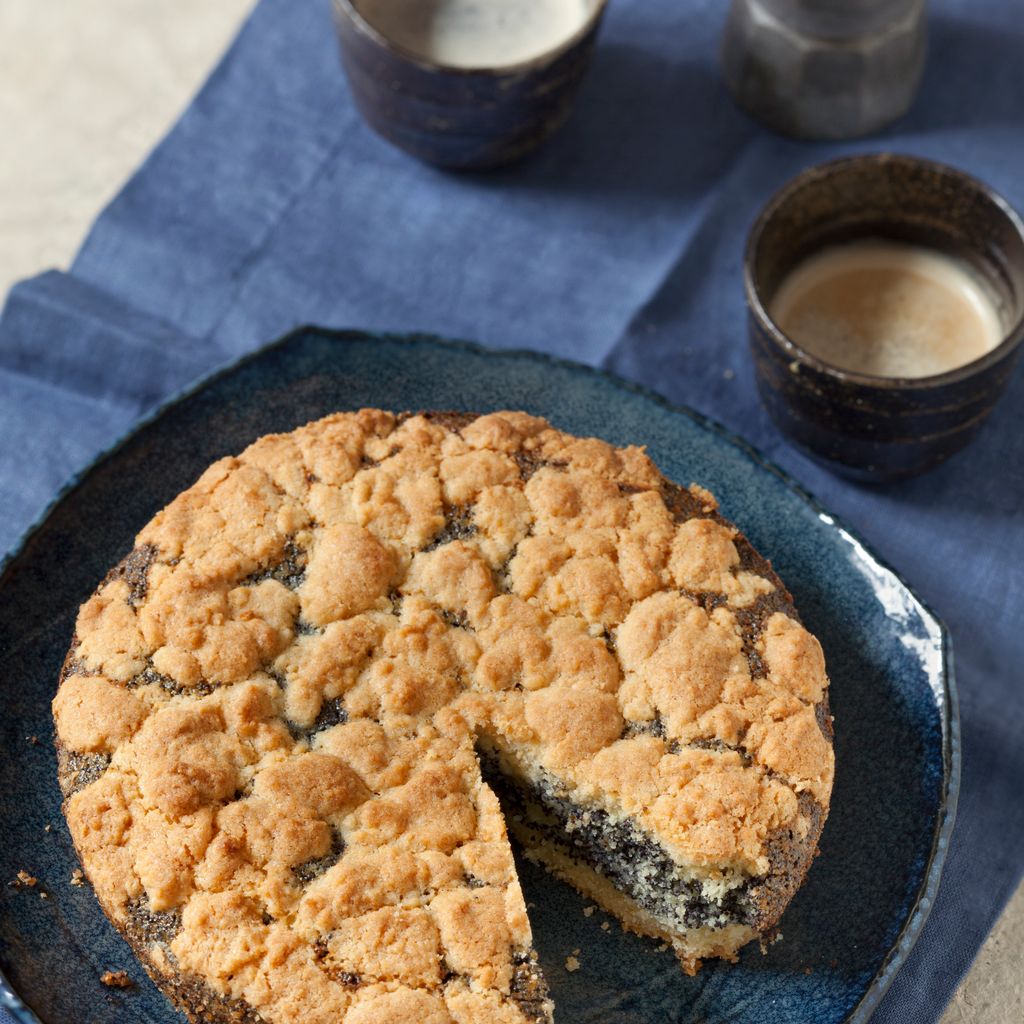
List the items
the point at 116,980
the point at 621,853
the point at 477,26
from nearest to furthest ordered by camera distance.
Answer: the point at 116,980, the point at 621,853, the point at 477,26

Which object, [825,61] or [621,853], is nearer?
[621,853]

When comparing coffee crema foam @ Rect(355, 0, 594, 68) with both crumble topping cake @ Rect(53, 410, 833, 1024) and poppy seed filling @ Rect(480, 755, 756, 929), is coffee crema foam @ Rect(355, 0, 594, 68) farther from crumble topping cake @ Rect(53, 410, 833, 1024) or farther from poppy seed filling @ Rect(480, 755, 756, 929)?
poppy seed filling @ Rect(480, 755, 756, 929)

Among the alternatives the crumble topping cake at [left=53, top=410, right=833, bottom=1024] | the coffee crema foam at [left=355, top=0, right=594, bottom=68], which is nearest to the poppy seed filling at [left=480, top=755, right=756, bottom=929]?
the crumble topping cake at [left=53, top=410, right=833, bottom=1024]

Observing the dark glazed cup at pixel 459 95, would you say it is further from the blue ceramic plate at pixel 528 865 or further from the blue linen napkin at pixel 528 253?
the blue ceramic plate at pixel 528 865

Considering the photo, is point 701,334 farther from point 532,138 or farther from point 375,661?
point 375,661

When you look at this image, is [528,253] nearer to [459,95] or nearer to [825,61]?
[459,95]

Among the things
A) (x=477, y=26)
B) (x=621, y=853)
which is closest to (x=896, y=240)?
(x=477, y=26)

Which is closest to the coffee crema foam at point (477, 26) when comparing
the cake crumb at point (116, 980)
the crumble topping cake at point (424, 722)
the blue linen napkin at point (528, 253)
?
the blue linen napkin at point (528, 253)
